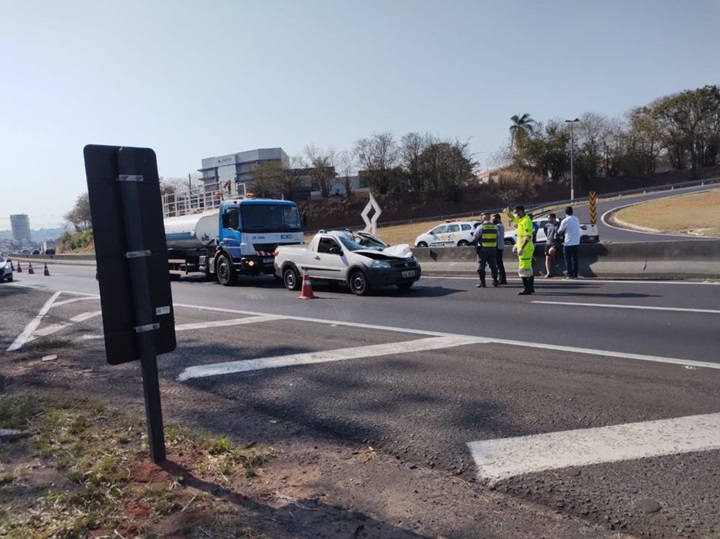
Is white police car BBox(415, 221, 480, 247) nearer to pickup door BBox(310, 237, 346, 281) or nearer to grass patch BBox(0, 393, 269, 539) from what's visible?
pickup door BBox(310, 237, 346, 281)

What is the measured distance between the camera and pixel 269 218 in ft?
60.3

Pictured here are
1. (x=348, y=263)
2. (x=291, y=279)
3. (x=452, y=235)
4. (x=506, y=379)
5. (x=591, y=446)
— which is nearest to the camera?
(x=591, y=446)

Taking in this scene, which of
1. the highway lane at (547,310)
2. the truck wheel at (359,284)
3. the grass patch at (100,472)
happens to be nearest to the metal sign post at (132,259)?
the grass patch at (100,472)

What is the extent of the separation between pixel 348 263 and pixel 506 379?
28.6ft

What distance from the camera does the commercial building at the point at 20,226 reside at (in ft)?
534

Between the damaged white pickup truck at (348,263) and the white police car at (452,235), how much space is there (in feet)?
47.6

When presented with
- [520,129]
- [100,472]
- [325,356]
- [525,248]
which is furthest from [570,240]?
[520,129]

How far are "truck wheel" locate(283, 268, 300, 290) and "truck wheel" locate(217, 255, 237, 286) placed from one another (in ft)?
8.01

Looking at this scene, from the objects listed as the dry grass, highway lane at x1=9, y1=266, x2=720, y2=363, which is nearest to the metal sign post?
highway lane at x1=9, y1=266, x2=720, y2=363

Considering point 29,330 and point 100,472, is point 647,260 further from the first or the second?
point 100,472

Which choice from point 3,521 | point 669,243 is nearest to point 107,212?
point 3,521

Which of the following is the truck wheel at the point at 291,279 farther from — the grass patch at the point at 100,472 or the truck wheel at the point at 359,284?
the grass patch at the point at 100,472

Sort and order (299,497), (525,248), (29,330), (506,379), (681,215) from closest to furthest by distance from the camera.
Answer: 1. (299,497)
2. (506,379)
3. (29,330)
4. (525,248)
5. (681,215)

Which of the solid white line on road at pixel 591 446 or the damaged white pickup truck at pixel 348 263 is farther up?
the damaged white pickup truck at pixel 348 263
